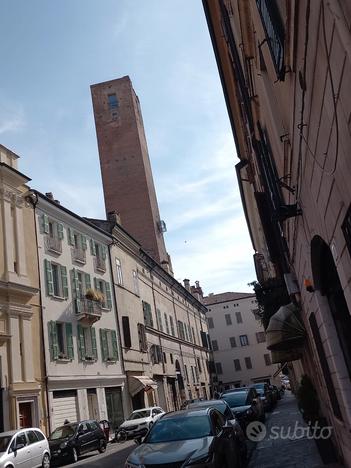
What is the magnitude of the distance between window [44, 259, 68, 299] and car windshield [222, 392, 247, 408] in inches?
450

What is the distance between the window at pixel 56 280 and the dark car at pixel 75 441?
26.2 ft

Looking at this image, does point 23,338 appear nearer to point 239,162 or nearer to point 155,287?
point 239,162

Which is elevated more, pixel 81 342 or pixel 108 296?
pixel 108 296

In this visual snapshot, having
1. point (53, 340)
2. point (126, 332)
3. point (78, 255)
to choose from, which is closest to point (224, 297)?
point (126, 332)

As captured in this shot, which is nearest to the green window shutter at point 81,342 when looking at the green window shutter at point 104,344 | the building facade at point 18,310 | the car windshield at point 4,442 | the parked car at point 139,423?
the green window shutter at point 104,344

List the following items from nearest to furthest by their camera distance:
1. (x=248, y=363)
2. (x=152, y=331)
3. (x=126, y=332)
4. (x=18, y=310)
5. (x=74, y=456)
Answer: (x=74, y=456) < (x=18, y=310) < (x=126, y=332) < (x=152, y=331) < (x=248, y=363)

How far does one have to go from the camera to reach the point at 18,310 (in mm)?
22922

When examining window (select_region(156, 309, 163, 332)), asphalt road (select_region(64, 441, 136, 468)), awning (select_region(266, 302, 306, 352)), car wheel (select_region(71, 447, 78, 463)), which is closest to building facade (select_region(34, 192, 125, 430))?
asphalt road (select_region(64, 441, 136, 468))

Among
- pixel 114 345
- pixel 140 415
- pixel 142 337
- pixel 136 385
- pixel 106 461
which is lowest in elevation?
pixel 106 461

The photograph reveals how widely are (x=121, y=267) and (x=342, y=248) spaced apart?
3264 centimetres

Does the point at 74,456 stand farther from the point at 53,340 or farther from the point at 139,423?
the point at 53,340

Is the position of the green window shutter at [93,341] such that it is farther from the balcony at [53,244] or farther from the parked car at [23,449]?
the parked car at [23,449]

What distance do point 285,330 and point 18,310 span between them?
51.8 ft

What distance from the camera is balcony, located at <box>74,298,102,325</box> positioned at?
27.8 m
